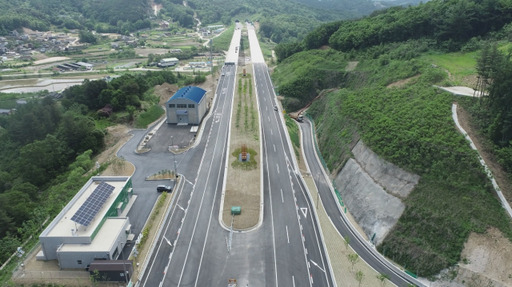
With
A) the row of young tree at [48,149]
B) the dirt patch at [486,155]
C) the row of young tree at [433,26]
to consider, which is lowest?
the row of young tree at [48,149]

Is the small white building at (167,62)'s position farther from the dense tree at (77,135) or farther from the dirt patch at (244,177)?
the dense tree at (77,135)

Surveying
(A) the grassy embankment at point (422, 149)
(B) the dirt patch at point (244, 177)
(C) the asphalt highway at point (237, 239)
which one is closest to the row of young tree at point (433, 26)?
(A) the grassy embankment at point (422, 149)

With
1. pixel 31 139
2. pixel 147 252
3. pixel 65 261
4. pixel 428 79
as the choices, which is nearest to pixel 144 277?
pixel 147 252

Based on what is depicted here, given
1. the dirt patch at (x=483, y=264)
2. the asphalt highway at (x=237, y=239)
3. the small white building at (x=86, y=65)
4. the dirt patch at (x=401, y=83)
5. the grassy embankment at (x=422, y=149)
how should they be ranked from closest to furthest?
the dirt patch at (x=483, y=264)
the asphalt highway at (x=237, y=239)
the grassy embankment at (x=422, y=149)
the dirt patch at (x=401, y=83)
the small white building at (x=86, y=65)

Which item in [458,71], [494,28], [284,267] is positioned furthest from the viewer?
[494,28]

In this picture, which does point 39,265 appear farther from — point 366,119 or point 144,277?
point 366,119

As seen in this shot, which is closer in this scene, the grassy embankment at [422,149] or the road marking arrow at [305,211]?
the grassy embankment at [422,149]

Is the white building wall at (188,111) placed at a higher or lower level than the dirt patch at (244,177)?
higher

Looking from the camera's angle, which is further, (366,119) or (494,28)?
(494,28)
